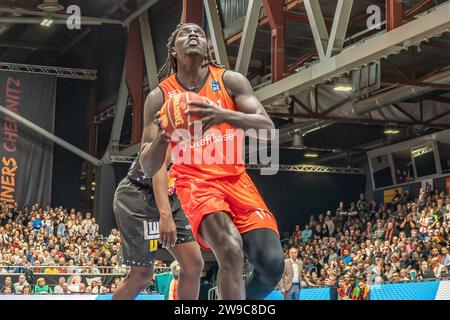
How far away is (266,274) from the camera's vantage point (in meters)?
5.27

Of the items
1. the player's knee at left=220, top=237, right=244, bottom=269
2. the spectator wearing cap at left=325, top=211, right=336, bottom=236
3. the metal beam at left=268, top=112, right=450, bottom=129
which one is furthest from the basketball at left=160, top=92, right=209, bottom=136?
the spectator wearing cap at left=325, top=211, right=336, bottom=236

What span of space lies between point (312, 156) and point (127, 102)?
365 inches

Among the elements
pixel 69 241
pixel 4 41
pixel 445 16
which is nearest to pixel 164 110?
pixel 445 16

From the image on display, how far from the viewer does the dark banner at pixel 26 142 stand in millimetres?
33625

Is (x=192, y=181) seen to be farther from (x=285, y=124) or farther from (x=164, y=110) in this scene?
(x=285, y=124)

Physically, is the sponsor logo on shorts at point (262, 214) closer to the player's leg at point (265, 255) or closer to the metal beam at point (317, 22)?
the player's leg at point (265, 255)

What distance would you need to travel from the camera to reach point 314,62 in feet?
65.1

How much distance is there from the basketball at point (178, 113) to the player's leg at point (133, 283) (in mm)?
1870

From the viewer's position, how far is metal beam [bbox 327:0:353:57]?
17594 mm

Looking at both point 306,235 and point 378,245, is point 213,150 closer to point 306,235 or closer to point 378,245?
point 378,245

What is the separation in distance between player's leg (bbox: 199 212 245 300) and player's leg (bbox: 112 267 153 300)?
5.46 ft

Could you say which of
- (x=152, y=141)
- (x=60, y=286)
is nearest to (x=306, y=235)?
(x=60, y=286)

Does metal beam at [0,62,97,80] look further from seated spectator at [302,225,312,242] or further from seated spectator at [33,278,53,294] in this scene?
seated spectator at [33,278,53,294]

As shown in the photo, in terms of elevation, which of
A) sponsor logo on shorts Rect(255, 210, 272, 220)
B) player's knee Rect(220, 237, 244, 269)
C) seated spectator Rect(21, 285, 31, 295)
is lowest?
seated spectator Rect(21, 285, 31, 295)
